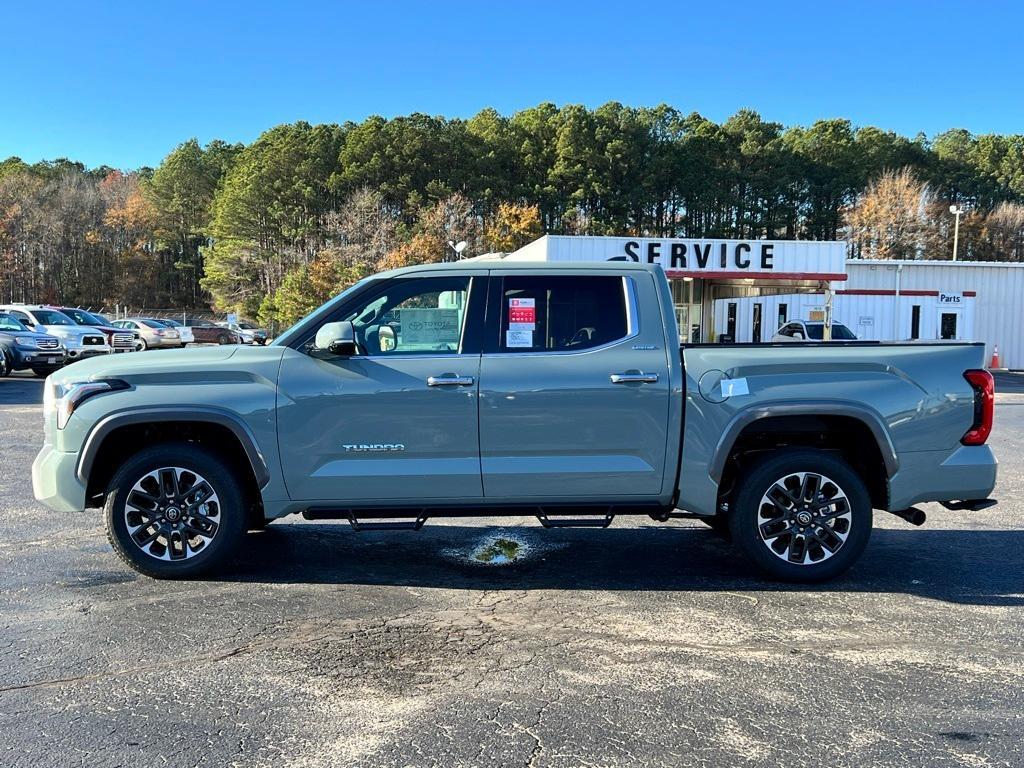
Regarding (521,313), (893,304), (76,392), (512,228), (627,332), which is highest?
(512,228)

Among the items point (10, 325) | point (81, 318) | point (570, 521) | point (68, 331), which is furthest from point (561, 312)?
point (81, 318)

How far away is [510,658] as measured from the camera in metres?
3.76

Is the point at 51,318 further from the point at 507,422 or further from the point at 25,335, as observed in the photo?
the point at 507,422

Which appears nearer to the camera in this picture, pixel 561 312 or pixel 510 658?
pixel 510 658

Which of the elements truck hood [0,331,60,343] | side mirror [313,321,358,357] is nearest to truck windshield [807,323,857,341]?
truck hood [0,331,60,343]

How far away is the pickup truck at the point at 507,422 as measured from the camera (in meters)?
4.60

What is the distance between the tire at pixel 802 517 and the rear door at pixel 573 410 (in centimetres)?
64

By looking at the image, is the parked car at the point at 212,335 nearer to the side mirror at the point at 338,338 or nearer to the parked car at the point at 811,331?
the parked car at the point at 811,331

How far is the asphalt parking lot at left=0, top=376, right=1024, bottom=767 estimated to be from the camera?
297 centimetres

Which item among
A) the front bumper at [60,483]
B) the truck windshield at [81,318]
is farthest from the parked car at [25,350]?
the front bumper at [60,483]

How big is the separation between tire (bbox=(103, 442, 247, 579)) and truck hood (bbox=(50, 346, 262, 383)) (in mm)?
485

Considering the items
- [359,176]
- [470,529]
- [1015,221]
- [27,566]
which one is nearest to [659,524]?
[470,529]

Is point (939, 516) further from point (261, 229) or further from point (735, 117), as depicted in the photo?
point (735, 117)

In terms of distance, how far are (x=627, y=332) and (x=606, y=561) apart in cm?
169
